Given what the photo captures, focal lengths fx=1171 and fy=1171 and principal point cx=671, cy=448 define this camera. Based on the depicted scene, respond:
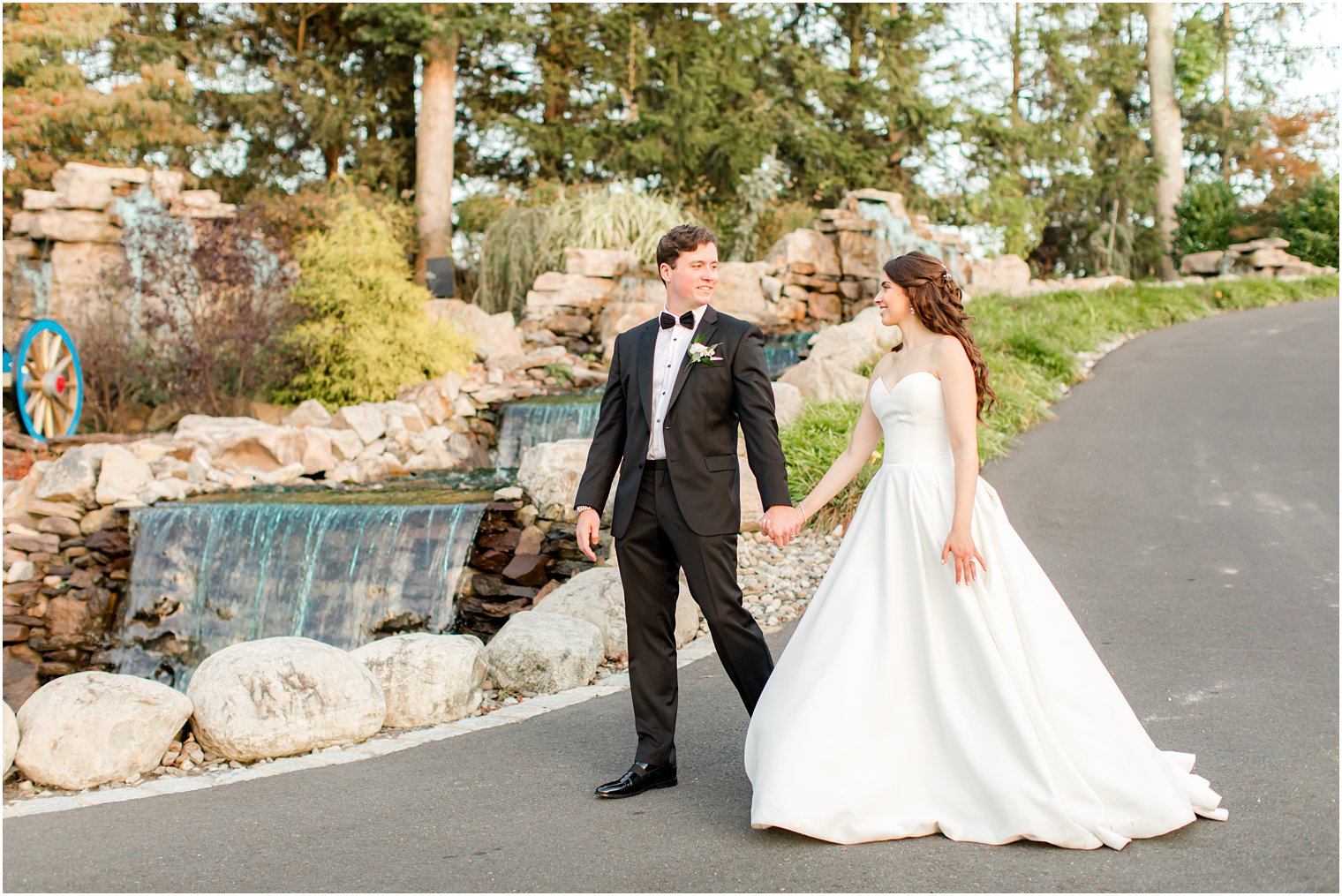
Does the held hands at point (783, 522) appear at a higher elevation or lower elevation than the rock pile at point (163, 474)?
higher

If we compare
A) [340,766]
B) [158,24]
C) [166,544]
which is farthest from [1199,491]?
[158,24]

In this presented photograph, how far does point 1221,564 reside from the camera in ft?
23.5

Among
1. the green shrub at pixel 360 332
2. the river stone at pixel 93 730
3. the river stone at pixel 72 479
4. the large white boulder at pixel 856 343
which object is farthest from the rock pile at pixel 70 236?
the river stone at pixel 93 730

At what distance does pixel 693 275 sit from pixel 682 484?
2.36 ft

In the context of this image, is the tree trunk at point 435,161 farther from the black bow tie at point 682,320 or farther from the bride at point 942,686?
the bride at point 942,686

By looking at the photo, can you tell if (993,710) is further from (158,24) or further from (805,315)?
(158,24)

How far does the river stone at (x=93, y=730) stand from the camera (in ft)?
15.7

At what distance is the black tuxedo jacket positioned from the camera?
3.99 meters

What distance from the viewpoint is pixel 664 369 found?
416 centimetres

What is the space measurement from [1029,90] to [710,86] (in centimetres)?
→ 981

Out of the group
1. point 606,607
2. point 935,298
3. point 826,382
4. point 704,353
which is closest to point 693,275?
point 704,353

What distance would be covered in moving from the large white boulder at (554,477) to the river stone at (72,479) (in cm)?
374

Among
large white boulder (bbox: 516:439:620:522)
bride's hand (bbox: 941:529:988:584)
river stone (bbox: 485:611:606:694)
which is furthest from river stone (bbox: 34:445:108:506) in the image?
bride's hand (bbox: 941:529:988:584)

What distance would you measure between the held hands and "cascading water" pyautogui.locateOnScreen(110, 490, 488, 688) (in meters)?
4.93
